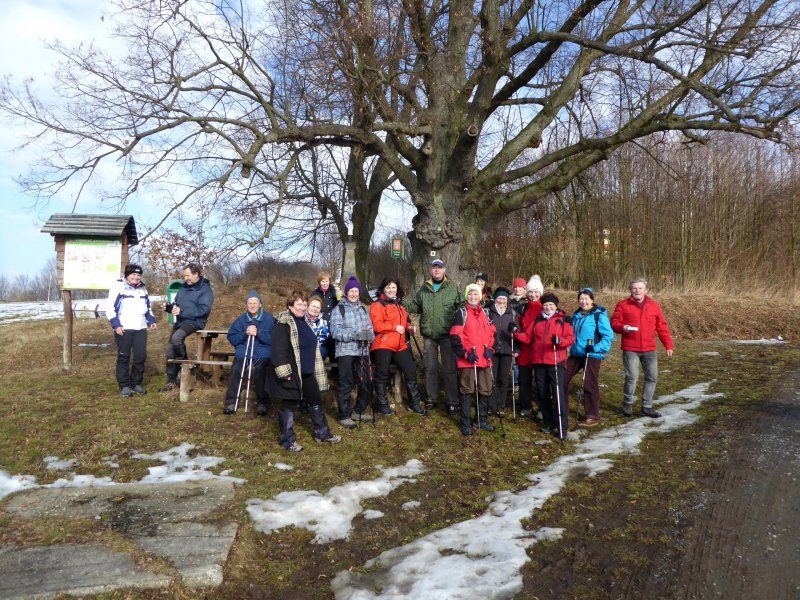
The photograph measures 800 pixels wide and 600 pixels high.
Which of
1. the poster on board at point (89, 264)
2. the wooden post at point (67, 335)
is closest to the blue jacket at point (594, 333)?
the poster on board at point (89, 264)

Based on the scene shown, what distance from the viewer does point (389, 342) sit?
695 centimetres

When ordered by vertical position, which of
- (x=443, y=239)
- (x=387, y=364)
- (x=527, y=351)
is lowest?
(x=387, y=364)

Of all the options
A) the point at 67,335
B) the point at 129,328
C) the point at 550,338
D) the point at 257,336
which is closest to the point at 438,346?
the point at 550,338

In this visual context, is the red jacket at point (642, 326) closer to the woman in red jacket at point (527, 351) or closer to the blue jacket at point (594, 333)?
the blue jacket at point (594, 333)

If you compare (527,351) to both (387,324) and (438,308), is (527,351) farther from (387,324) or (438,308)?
(387,324)

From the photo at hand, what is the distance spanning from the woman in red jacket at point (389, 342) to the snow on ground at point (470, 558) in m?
2.29

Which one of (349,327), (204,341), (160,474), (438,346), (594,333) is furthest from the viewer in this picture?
(204,341)

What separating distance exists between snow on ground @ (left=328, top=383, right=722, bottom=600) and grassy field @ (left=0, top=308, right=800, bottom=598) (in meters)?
0.11

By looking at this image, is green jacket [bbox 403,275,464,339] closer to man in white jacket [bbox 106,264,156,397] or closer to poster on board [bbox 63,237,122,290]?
man in white jacket [bbox 106,264,156,397]

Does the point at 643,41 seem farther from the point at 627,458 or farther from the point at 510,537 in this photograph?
the point at 510,537

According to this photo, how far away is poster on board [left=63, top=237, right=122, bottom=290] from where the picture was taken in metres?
8.75

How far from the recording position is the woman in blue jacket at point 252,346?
23.3 feet

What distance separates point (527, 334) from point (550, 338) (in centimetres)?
50

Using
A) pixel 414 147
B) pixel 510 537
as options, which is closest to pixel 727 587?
pixel 510 537
